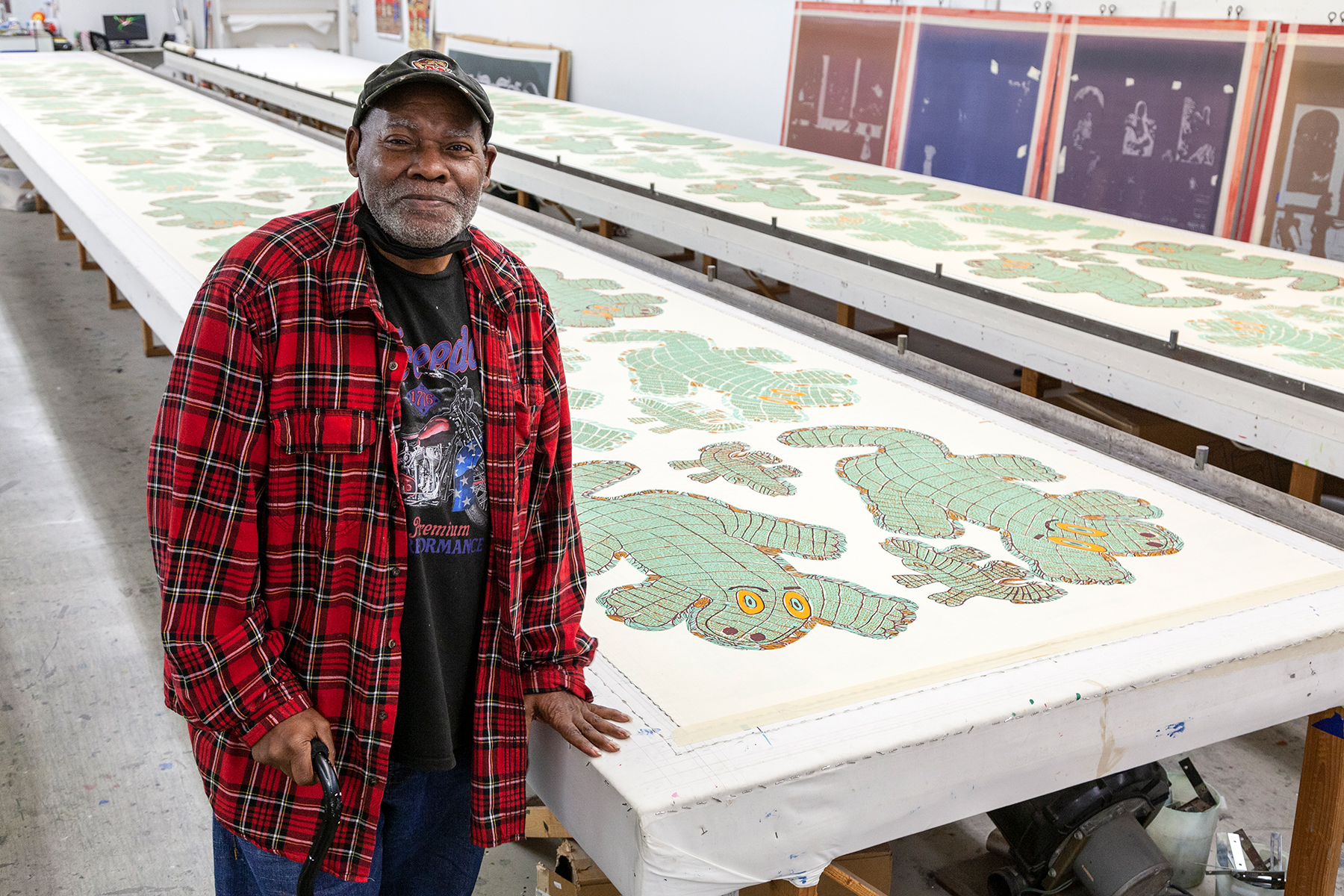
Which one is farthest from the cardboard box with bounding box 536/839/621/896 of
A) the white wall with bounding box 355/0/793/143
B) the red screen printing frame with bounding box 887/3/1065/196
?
the white wall with bounding box 355/0/793/143

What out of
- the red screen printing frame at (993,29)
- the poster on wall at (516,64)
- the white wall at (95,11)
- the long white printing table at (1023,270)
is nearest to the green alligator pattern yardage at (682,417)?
the long white printing table at (1023,270)

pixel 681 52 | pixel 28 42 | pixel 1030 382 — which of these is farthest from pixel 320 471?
pixel 28 42

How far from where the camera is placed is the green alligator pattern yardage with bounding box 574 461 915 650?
140cm

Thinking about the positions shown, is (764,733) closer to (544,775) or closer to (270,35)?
(544,775)

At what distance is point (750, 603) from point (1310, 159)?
302 cm

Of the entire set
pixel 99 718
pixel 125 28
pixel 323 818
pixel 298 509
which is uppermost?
pixel 125 28

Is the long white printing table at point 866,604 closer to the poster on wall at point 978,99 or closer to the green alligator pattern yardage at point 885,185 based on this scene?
the green alligator pattern yardage at point 885,185

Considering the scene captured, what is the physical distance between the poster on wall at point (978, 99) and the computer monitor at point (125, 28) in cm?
926

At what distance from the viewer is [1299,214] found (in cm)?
360

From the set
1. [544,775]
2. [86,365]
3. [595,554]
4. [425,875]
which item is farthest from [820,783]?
[86,365]

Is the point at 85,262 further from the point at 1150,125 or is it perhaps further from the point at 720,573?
the point at 720,573

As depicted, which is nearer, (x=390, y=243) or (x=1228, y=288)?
(x=390, y=243)

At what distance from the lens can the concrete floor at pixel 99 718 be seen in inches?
75.5

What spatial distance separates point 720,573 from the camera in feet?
5.02
